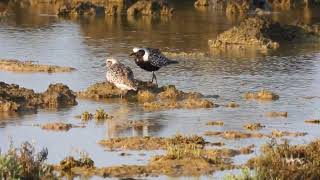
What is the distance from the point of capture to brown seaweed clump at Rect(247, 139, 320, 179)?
12.2m

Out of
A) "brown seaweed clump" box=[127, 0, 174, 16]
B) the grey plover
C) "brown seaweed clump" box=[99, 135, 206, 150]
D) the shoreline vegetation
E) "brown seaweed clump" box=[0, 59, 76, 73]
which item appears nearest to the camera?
the shoreline vegetation

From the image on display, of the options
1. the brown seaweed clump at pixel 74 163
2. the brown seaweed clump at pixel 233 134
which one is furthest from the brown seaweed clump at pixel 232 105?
the brown seaweed clump at pixel 74 163

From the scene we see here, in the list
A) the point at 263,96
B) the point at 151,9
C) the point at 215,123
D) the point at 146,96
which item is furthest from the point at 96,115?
the point at 151,9

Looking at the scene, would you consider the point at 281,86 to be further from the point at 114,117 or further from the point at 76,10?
the point at 76,10

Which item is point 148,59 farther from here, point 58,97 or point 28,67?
point 28,67

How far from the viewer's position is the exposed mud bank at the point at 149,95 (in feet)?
61.6

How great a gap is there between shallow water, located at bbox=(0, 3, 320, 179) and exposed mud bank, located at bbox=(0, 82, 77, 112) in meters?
0.36

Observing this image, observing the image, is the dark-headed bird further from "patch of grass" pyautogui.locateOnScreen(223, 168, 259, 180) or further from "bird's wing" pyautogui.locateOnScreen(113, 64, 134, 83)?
"patch of grass" pyautogui.locateOnScreen(223, 168, 259, 180)

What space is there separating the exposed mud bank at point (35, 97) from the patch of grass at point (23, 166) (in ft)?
17.5

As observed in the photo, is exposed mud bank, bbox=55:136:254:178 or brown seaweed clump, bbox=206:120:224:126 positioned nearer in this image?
exposed mud bank, bbox=55:136:254:178

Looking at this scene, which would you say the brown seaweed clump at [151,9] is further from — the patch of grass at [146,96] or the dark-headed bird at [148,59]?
the patch of grass at [146,96]

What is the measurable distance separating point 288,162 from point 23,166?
10.7 feet

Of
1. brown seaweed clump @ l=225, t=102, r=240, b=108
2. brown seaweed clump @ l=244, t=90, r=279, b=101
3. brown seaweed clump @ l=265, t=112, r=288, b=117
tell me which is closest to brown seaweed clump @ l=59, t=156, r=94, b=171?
brown seaweed clump @ l=265, t=112, r=288, b=117

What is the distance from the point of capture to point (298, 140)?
1540cm
